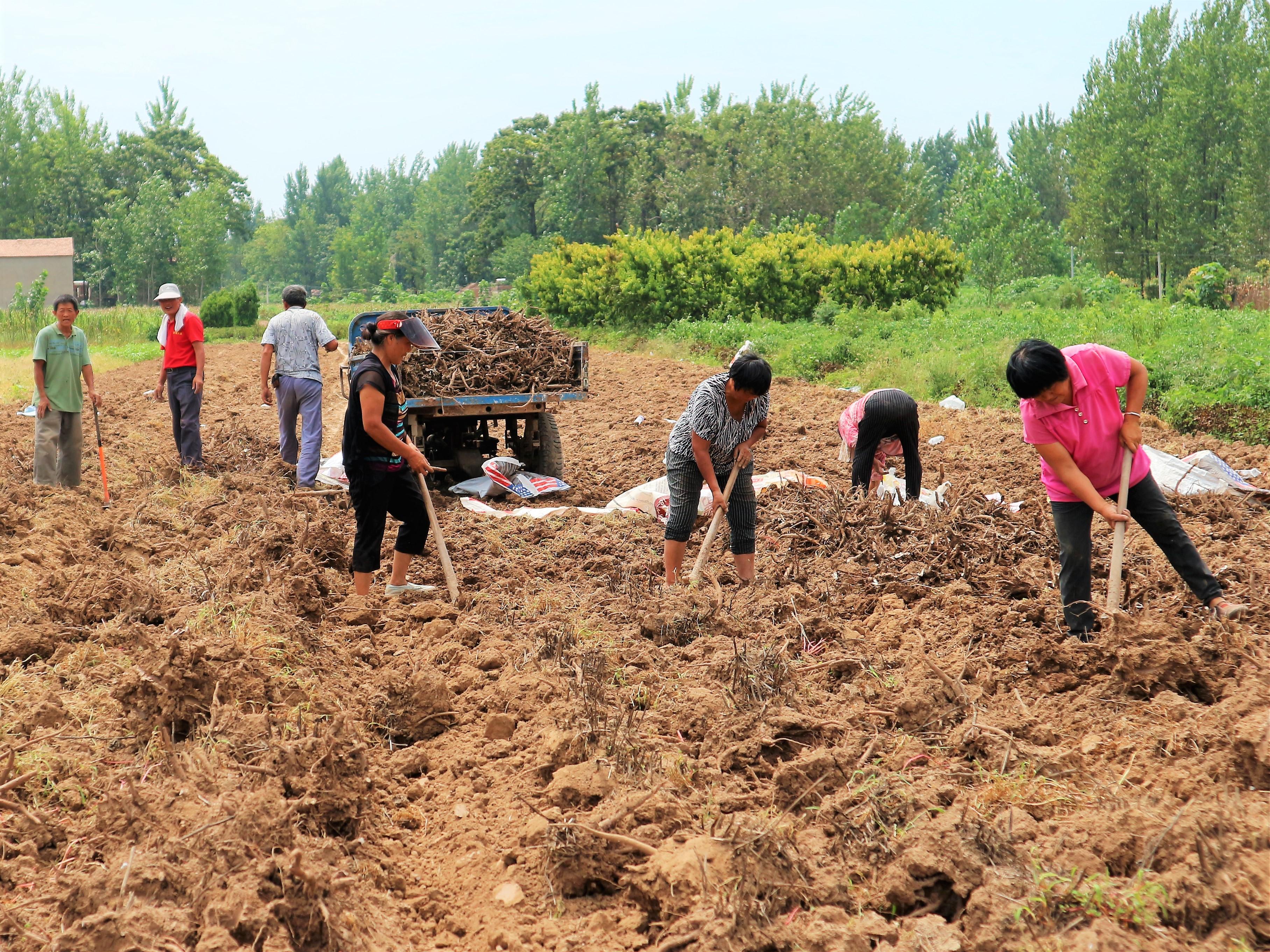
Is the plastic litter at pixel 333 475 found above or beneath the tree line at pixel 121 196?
beneath

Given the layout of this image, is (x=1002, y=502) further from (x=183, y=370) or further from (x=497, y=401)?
(x=183, y=370)

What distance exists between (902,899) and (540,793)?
1.46 meters

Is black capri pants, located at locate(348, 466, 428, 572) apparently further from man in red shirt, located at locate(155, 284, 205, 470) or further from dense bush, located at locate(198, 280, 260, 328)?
dense bush, located at locate(198, 280, 260, 328)

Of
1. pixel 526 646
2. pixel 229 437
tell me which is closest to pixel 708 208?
pixel 229 437

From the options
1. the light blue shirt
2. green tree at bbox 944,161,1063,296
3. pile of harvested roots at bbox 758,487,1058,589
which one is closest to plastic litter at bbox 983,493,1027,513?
pile of harvested roots at bbox 758,487,1058,589

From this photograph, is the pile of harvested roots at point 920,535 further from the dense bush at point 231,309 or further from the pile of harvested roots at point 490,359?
the dense bush at point 231,309

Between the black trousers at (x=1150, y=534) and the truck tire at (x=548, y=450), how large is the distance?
5.83 meters

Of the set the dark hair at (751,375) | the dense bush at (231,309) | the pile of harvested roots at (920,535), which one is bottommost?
the pile of harvested roots at (920,535)

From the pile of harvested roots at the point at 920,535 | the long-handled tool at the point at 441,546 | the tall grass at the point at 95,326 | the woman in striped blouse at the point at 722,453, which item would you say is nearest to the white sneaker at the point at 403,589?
the long-handled tool at the point at 441,546

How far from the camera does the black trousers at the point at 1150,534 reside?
15.8 feet

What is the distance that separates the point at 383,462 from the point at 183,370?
17.3ft

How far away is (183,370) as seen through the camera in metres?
10.3

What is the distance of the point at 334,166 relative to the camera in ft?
413

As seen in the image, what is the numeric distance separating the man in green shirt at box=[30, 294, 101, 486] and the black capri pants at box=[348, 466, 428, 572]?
4410 millimetres
